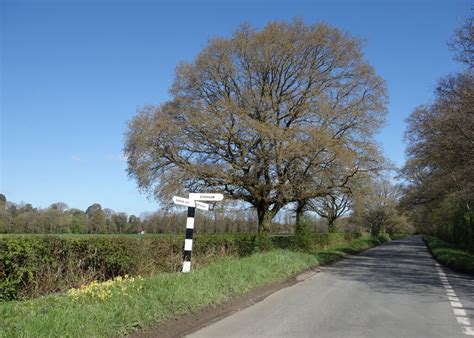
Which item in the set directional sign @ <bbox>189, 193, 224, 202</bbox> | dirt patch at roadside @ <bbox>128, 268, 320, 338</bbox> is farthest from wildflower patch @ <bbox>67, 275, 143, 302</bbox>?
directional sign @ <bbox>189, 193, 224, 202</bbox>

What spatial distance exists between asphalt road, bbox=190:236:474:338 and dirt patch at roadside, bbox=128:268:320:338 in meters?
0.22

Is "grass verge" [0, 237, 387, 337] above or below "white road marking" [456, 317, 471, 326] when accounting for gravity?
above

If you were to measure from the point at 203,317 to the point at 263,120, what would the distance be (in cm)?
2080

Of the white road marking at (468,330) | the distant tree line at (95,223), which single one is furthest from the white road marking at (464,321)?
the distant tree line at (95,223)

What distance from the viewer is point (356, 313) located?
989 cm

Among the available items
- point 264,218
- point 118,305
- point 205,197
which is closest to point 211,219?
point 264,218

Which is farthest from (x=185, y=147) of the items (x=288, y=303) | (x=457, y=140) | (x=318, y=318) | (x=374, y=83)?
(x=318, y=318)

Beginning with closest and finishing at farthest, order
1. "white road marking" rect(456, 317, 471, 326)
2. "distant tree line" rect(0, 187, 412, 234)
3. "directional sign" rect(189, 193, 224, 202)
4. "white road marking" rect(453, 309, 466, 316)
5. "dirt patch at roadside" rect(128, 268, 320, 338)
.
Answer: "dirt patch at roadside" rect(128, 268, 320, 338) → "white road marking" rect(456, 317, 471, 326) → "white road marking" rect(453, 309, 466, 316) → "directional sign" rect(189, 193, 224, 202) → "distant tree line" rect(0, 187, 412, 234)

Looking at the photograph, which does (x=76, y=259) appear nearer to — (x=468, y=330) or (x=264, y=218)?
(x=468, y=330)

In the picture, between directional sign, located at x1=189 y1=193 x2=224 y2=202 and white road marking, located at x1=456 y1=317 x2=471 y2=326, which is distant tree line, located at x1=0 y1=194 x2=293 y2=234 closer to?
directional sign, located at x1=189 y1=193 x2=224 y2=202

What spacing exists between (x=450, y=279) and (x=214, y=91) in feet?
58.4

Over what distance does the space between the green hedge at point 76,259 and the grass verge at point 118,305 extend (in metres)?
1.32

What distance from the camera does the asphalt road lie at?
8.03m

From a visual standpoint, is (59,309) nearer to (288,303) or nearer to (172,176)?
(288,303)
